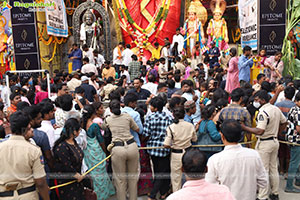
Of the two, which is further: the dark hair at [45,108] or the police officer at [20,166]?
the dark hair at [45,108]

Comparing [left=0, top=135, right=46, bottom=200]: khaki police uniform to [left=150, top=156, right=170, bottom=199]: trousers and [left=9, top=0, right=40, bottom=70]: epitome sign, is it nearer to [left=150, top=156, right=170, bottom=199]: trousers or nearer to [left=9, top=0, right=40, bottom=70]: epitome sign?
[left=150, top=156, right=170, bottom=199]: trousers

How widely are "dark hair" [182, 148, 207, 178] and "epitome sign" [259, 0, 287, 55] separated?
9.09 meters

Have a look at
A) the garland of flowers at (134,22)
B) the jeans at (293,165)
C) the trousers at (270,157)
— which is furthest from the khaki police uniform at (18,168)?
the garland of flowers at (134,22)

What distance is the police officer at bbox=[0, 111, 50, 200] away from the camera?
3.44m

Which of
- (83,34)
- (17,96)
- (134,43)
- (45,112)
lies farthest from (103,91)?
(134,43)

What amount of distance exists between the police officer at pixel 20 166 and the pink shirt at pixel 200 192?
5.25 ft

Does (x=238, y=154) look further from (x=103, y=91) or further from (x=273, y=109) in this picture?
(x=103, y=91)

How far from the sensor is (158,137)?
5.54 metres

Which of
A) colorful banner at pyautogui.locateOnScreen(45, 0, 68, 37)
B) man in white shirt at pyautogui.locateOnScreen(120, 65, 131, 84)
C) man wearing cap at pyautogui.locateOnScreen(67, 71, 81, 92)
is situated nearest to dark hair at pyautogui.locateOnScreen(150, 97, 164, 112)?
man wearing cap at pyautogui.locateOnScreen(67, 71, 81, 92)

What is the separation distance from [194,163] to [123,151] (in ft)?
8.58

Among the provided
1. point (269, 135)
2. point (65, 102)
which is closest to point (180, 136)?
point (269, 135)

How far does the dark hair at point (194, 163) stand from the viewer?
2.62 metres

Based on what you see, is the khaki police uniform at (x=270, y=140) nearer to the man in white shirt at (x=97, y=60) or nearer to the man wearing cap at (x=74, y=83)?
the man wearing cap at (x=74, y=83)

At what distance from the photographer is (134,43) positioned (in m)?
18.3
